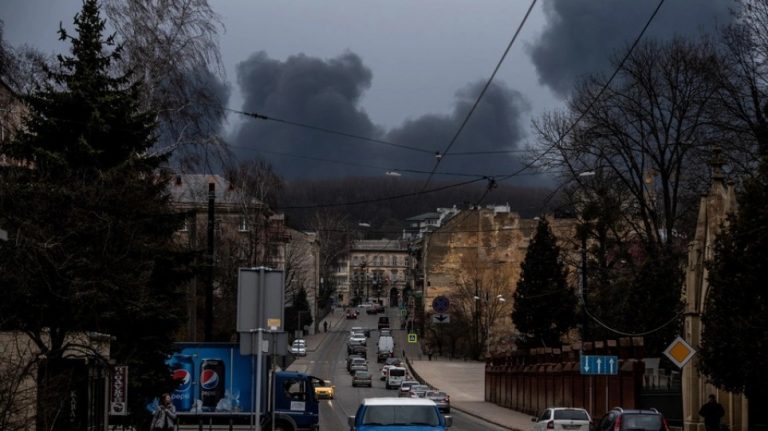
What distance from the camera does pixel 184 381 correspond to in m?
32.0

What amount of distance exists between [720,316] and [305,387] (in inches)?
463

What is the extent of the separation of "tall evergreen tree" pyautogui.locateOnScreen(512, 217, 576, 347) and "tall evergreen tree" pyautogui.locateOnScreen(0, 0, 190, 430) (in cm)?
5182

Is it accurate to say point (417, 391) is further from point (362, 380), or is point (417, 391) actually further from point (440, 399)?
point (362, 380)

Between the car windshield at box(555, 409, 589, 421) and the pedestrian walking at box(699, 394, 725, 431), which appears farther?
the car windshield at box(555, 409, 589, 421)

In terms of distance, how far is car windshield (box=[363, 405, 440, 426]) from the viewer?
20000 millimetres

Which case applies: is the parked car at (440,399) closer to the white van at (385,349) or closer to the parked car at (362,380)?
the parked car at (362,380)

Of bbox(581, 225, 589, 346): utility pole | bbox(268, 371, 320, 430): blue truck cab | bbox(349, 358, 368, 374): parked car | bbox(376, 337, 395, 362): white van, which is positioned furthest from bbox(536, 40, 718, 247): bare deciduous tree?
bbox(376, 337, 395, 362): white van

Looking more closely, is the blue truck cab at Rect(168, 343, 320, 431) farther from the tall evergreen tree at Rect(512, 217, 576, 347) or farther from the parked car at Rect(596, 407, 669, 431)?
the tall evergreen tree at Rect(512, 217, 576, 347)

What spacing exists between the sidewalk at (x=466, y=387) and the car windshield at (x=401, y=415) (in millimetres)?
26096

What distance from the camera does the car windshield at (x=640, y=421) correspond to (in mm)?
25969

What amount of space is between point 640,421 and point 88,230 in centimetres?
1247

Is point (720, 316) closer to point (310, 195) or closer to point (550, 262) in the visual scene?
point (550, 262)

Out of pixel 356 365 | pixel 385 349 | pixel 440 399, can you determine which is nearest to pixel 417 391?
pixel 440 399

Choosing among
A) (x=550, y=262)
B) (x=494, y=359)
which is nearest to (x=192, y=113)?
(x=494, y=359)
